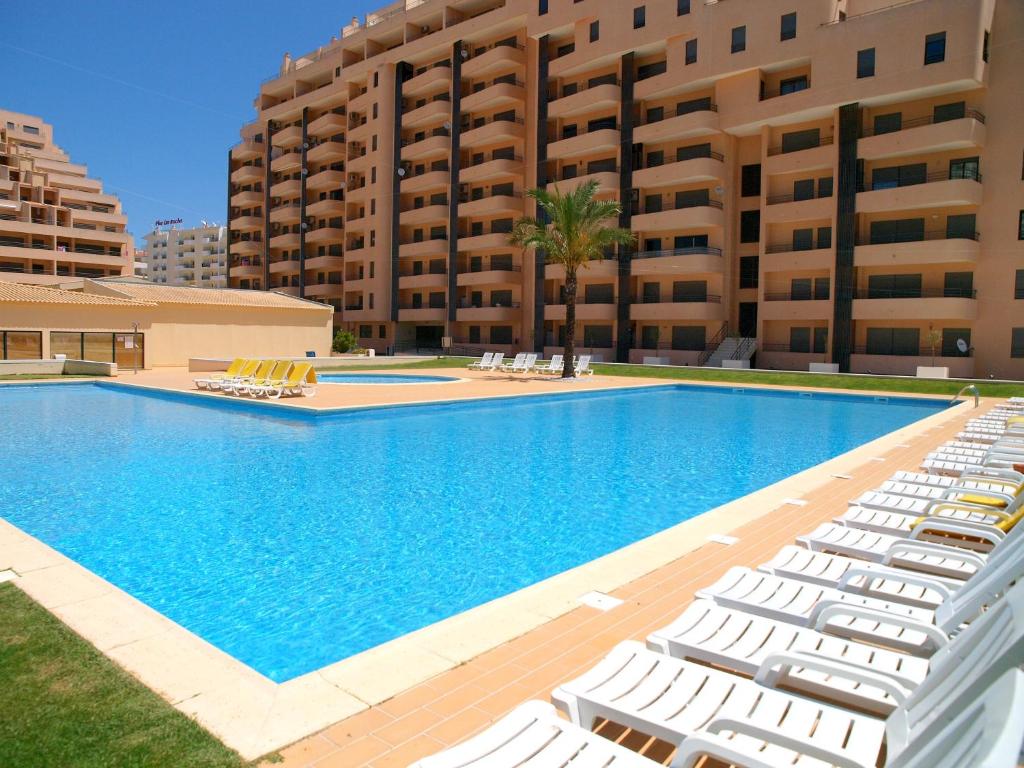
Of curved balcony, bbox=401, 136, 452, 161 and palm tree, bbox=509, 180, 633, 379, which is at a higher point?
curved balcony, bbox=401, 136, 452, 161

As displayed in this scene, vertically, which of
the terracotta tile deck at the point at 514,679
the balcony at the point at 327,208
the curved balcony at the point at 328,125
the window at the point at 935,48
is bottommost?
the terracotta tile deck at the point at 514,679

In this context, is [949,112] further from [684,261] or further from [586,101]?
[586,101]

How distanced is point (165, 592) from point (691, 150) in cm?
3981

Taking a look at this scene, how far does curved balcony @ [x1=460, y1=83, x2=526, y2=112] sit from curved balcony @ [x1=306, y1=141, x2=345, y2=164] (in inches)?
586

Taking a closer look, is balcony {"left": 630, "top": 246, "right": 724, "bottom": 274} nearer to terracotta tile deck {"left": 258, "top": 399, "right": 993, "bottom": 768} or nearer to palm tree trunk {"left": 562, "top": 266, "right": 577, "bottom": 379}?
palm tree trunk {"left": 562, "top": 266, "right": 577, "bottom": 379}

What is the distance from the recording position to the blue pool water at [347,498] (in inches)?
227

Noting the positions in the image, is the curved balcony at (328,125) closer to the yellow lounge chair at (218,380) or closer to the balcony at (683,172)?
the balcony at (683,172)

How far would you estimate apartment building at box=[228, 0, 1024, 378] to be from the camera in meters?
31.7

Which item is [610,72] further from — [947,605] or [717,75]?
[947,605]

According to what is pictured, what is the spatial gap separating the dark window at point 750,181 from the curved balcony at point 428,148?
71.6 feet

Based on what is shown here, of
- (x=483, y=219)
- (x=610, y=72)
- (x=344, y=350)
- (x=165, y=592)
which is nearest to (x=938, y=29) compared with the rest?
(x=610, y=72)

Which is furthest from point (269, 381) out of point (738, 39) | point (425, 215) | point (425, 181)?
point (425, 181)

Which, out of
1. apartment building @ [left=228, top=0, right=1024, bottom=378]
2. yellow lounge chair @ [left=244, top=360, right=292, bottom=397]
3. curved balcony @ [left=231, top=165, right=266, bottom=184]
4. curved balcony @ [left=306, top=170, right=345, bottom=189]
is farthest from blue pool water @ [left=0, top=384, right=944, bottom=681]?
curved balcony @ [left=231, top=165, right=266, bottom=184]

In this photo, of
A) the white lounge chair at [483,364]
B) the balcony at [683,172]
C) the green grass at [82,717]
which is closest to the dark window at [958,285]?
the balcony at [683,172]
